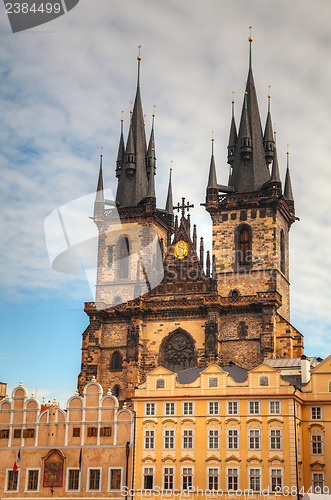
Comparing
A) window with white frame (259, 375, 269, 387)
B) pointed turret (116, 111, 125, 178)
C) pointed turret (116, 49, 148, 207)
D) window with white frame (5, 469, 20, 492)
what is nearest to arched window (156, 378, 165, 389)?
window with white frame (259, 375, 269, 387)

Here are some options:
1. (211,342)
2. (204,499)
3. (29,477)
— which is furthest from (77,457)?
(211,342)

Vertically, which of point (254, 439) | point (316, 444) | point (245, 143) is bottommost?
point (316, 444)

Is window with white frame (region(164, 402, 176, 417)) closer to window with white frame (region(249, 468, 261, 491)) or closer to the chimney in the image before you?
window with white frame (region(249, 468, 261, 491))

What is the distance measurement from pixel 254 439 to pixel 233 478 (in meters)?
2.47

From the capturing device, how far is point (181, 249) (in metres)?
71.1

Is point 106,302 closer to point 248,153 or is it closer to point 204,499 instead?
point 248,153

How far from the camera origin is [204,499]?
4625 centimetres

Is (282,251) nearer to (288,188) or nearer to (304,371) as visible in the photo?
(288,188)

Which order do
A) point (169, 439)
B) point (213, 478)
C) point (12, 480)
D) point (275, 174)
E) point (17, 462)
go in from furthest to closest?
point (275, 174)
point (17, 462)
point (12, 480)
point (169, 439)
point (213, 478)

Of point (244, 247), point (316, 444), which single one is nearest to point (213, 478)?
point (316, 444)

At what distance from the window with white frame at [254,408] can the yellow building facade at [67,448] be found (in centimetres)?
734

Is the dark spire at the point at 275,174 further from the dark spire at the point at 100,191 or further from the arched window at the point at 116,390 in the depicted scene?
the arched window at the point at 116,390

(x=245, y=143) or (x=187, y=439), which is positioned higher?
(x=245, y=143)

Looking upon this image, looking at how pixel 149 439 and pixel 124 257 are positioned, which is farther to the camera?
pixel 124 257
